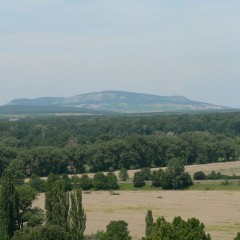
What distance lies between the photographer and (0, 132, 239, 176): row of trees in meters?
82.7

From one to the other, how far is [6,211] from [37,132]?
96.9m

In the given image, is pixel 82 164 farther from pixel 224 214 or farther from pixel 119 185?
pixel 224 214

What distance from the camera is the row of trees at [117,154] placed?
271 feet

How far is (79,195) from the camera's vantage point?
3741 cm

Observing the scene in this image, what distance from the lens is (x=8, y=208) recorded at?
37.8m

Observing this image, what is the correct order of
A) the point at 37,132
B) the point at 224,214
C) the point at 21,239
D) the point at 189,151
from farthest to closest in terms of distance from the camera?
the point at 37,132, the point at 189,151, the point at 224,214, the point at 21,239

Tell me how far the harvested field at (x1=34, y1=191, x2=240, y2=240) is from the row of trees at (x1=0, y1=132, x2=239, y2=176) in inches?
667

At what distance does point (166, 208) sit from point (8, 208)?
2119cm

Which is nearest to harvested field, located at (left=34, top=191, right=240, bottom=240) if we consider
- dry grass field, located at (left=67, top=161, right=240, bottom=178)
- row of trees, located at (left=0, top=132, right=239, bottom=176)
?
dry grass field, located at (left=67, top=161, right=240, bottom=178)

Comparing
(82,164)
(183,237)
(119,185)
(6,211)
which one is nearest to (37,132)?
(82,164)

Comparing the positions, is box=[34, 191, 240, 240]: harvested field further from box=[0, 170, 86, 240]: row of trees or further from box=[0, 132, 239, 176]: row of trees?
box=[0, 132, 239, 176]: row of trees

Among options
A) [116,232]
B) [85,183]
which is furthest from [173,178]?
[116,232]

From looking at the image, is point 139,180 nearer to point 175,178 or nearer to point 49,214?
point 175,178

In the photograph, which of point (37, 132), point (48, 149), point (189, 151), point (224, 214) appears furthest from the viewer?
point (37, 132)
